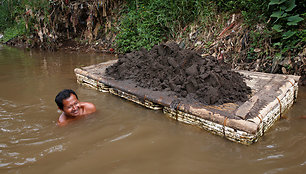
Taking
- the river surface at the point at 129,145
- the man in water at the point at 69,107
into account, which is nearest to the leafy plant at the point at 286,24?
the river surface at the point at 129,145

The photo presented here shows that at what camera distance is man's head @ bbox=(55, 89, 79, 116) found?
2660 mm

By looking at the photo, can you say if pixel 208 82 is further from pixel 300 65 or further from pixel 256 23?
pixel 256 23

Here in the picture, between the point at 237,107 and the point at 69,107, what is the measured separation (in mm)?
2031

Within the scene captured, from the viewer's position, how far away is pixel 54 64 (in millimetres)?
6145

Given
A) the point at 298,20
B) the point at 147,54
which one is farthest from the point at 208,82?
the point at 298,20

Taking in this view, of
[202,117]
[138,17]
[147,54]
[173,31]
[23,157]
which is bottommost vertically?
[23,157]

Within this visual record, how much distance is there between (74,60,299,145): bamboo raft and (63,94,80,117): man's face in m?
0.85

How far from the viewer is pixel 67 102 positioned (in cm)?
267

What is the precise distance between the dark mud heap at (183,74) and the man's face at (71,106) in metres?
1.03

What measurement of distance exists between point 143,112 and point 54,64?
421cm

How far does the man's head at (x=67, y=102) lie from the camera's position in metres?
2.66

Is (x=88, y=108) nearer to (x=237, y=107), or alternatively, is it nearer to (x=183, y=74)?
(x=183, y=74)

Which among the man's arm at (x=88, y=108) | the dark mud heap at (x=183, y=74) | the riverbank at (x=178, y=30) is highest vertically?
the riverbank at (x=178, y=30)

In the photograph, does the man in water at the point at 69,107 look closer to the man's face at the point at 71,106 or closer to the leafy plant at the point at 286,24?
the man's face at the point at 71,106
